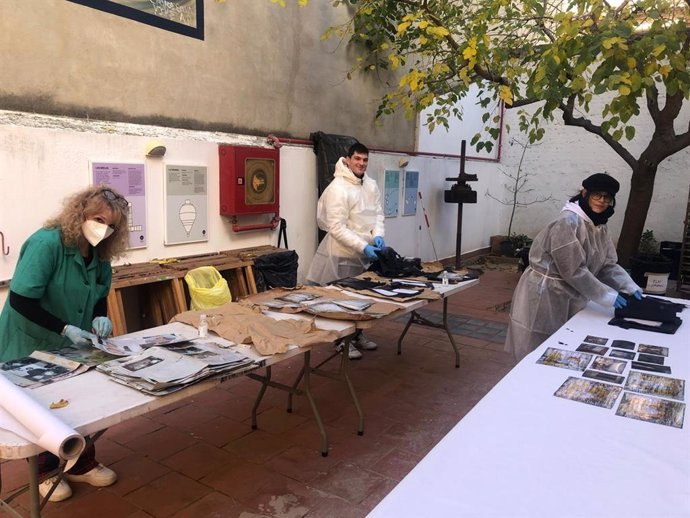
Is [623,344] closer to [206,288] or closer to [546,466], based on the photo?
[546,466]

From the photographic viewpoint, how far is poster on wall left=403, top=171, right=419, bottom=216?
7.80 meters

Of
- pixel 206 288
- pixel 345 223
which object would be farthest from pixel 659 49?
pixel 206 288

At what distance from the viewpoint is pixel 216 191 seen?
4.95m

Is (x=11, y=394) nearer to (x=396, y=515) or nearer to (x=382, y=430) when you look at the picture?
(x=396, y=515)

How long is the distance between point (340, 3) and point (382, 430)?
194 inches

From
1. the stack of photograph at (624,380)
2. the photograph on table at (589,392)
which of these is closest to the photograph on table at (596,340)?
the stack of photograph at (624,380)

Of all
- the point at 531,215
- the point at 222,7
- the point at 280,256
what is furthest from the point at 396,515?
the point at 531,215

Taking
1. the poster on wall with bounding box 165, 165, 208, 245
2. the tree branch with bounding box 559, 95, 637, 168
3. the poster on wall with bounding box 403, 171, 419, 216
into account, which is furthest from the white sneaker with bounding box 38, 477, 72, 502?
the poster on wall with bounding box 403, 171, 419, 216

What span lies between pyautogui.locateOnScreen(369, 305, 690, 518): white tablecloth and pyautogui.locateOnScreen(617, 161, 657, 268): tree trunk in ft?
15.6

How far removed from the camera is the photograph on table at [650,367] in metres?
2.33

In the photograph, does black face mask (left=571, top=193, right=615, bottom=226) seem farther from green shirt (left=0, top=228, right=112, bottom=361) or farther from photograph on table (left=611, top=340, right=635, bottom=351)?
green shirt (left=0, top=228, right=112, bottom=361)

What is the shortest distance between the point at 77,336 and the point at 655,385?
8.04ft

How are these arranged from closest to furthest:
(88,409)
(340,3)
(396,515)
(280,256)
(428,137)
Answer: (396,515)
(88,409)
(280,256)
(340,3)
(428,137)

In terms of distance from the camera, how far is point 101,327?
2592mm
